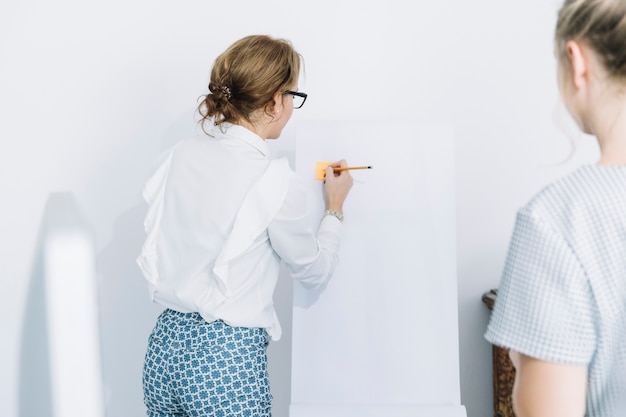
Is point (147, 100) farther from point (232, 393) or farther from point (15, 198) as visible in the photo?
point (232, 393)

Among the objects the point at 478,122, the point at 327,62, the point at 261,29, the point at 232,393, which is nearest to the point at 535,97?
the point at 478,122

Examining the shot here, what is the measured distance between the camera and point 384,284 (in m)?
1.83

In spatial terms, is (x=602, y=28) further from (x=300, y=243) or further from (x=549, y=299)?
(x=300, y=243)

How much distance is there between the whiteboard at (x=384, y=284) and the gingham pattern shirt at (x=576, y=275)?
3.30 feet

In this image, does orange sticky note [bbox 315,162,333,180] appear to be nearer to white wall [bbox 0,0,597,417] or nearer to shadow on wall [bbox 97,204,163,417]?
white wall [bbox 0,0,597,417]

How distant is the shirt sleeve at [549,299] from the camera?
787 mm

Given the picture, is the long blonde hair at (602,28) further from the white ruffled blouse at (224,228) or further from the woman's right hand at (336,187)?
the woman's right hand at (336,187)

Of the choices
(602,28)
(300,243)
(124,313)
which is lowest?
(124,313)

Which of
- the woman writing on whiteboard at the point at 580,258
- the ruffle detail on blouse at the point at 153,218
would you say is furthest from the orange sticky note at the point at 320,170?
the woman writing on whiteboard at the point at 580,258

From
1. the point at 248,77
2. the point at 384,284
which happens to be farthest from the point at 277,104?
the point at 384,284

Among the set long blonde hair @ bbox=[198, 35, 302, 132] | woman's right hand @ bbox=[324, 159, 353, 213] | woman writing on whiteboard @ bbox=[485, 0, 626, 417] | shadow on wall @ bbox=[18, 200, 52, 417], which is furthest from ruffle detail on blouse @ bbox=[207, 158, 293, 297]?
shadow on wall @ bbox=[18, 200, 52, 417]

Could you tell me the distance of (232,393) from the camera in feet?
4.78

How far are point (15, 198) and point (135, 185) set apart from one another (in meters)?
0.37

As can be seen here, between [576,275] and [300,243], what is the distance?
79cm
